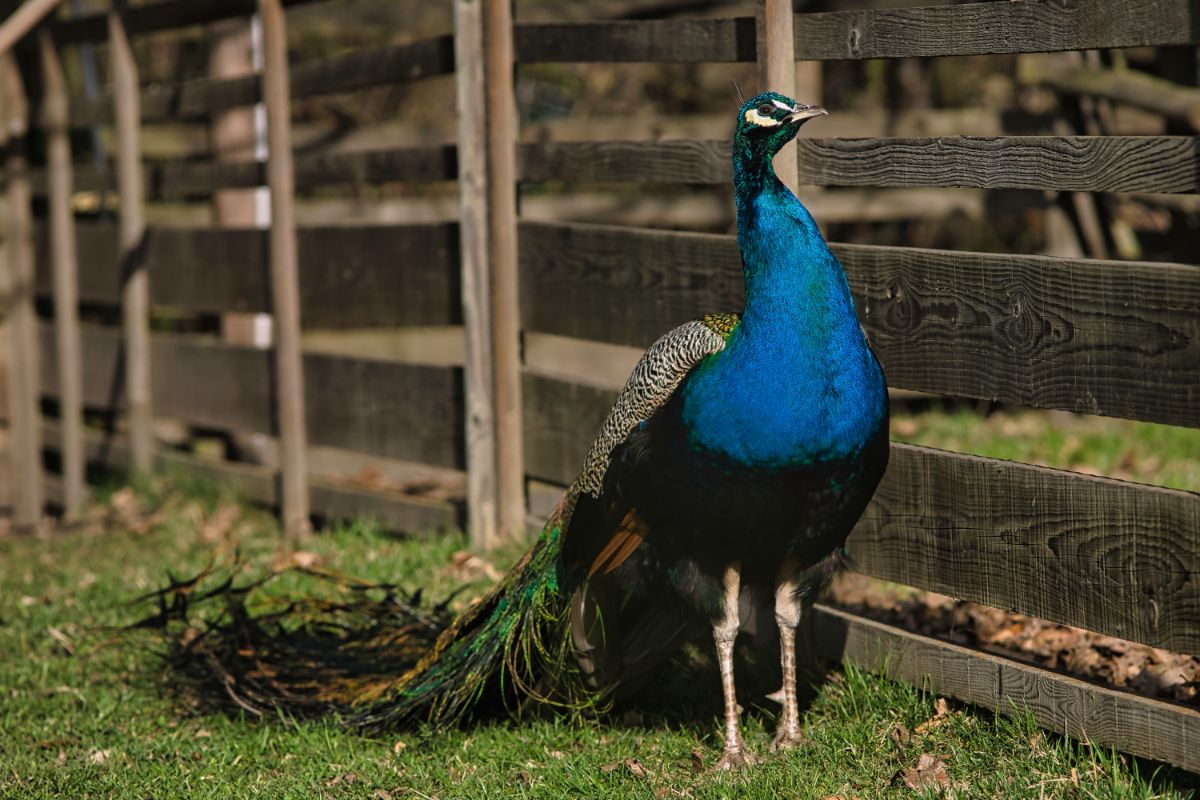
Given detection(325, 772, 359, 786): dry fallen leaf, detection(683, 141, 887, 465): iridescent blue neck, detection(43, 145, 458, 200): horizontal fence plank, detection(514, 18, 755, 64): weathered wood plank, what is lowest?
detection(325, 772, 359, 786): dry fallen leaf

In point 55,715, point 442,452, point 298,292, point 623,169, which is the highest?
point 623,169

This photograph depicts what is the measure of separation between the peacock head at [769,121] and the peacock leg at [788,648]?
1.02m

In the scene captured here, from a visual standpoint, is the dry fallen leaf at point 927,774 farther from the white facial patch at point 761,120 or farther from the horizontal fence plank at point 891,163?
the white facial patch at point 761,120

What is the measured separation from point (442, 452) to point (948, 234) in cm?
553

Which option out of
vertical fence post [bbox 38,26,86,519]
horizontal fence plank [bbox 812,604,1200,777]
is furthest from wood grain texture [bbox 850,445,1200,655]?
vertical fence post [bbox 38,26,86,519]

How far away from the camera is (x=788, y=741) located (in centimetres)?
388

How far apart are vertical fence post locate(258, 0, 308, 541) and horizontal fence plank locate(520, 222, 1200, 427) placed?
2.12m

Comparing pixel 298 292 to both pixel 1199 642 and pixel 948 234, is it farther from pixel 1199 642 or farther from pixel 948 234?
pixel 948 234

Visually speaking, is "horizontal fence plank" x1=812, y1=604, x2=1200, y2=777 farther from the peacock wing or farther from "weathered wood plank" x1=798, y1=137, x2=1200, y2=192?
"weathered wood plank" x1=798, y1=137, x2=1200, y2=192

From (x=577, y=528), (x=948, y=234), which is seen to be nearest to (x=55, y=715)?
(x=577, y=528)

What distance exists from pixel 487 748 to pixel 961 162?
195 cm

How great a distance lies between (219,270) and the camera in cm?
727

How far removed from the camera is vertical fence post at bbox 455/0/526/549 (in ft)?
18.4

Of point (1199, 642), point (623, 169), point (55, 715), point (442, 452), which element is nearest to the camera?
point (1199, 642)
